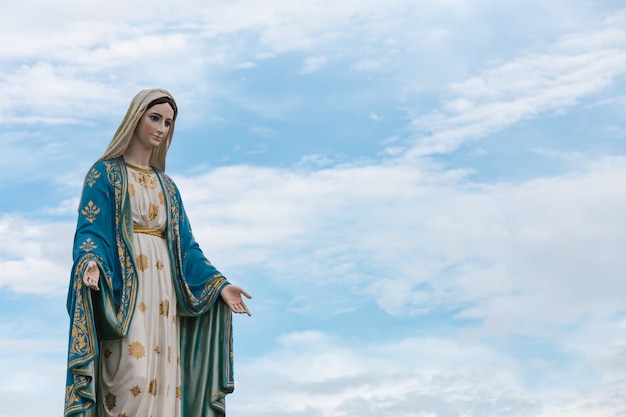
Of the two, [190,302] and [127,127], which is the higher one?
[127,127]

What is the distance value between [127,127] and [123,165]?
17.6 inches

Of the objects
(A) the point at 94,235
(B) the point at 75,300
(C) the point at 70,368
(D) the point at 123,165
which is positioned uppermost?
(D) the point at 123,165

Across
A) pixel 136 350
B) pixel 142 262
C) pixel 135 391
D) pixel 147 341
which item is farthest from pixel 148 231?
pixel 135 391

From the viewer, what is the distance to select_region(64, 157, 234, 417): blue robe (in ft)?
36.4

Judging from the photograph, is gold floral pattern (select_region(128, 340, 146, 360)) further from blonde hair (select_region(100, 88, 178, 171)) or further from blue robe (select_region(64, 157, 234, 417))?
blonde hair (select_region(100, 88, 178, 171))

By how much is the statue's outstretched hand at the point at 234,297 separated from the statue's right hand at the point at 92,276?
5.37 feet

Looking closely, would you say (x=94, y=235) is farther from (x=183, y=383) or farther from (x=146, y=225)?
(x=183, y=383)

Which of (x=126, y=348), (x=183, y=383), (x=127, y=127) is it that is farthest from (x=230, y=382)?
(x=127, y=127)

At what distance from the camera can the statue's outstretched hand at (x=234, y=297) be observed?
12203 millimetres

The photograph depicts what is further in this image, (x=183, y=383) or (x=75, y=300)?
(x=183, y=383)

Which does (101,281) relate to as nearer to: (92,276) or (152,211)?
(92,276)

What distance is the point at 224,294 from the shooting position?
1225 cm

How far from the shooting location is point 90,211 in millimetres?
11812

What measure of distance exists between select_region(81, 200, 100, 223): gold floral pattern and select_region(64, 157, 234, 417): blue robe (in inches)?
0.4
